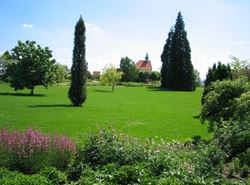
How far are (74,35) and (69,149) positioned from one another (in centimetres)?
2096

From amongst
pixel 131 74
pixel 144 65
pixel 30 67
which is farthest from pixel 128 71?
pixel 30 67

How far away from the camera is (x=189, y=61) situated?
218 ft

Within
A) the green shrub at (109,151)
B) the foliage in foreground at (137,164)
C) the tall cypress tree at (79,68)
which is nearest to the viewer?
the foliage in foreground at (137,164)

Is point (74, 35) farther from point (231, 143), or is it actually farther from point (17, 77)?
point (231, 143)

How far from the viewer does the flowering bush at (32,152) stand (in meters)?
7.45

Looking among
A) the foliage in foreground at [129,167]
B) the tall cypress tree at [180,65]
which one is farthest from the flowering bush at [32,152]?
the tall cypress tree at [180,65]

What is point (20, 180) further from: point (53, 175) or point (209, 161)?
point (209, 161)

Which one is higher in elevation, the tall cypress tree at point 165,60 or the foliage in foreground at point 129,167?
the tall cypress tree at point 165,60

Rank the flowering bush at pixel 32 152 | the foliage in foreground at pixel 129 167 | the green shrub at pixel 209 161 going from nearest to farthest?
the foliage in foreground at pixel 129 167 → the green shrub at pixel 209 161 → the flowering bush at pixel 32 152

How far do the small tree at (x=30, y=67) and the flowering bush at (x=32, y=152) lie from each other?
32828 mm

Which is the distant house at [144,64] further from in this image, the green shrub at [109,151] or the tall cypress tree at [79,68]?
the green shrub at [109,151]

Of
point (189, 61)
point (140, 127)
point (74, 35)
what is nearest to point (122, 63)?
point (189, 61)

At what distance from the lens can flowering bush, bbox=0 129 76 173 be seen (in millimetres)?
7449

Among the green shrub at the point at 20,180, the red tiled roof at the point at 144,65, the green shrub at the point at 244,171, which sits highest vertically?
the red tiled roof at the point at 144,65
